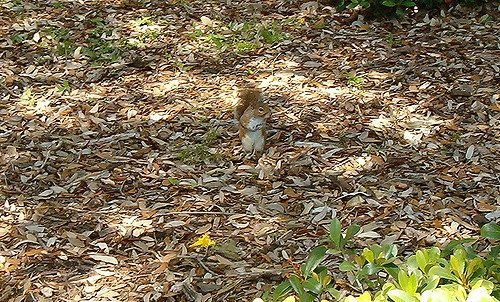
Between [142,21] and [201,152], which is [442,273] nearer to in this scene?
[201,152]

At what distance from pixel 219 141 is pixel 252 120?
1.44 feet

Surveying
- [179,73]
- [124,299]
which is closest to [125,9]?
[179,73]

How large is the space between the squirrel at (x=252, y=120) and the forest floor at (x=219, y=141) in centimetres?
12

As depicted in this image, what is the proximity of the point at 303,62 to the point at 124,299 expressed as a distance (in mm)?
2597

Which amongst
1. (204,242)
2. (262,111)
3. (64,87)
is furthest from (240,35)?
(204,242)

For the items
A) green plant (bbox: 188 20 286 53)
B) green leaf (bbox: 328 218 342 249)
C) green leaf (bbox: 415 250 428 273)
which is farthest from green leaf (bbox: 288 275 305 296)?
Result: green plant (bbox: 188 20 286 53)

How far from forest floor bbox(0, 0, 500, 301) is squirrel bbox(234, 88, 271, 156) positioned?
0.12 metres

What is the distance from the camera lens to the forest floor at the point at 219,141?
3.45m

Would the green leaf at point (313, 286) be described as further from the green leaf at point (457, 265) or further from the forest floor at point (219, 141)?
the forest floor at point (219, 141)

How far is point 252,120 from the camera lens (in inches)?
157

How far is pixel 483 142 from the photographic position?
4.23m

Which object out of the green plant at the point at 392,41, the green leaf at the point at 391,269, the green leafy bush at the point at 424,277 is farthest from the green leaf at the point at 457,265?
the green plant at the point at 392,41

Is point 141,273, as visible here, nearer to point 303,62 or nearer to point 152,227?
point 152,227

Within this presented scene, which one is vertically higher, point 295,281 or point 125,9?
point 295,281
